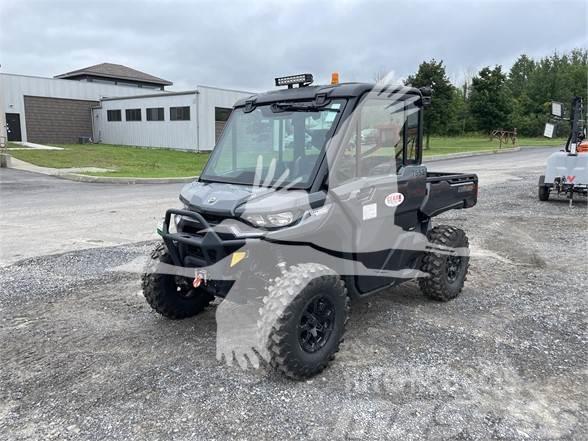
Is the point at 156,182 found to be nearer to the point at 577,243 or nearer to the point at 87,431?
the point at 577,243

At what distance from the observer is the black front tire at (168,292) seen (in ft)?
14.7

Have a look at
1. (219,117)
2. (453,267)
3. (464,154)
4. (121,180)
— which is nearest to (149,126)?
(219,117)

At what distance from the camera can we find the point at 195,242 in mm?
3658

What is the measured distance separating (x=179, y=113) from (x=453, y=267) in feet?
98.2

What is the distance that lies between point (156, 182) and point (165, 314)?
1264 centimetres

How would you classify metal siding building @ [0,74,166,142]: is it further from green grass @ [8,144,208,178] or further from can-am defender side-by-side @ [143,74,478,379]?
can-am defender side-by-side @ [143,74,478,379]

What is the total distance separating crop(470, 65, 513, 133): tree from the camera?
127ft

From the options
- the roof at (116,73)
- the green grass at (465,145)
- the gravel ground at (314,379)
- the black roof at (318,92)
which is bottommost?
the gravel ground at (314,379)

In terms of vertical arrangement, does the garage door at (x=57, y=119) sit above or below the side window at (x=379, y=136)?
above

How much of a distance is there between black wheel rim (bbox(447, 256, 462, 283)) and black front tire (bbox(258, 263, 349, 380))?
1966 millimetres

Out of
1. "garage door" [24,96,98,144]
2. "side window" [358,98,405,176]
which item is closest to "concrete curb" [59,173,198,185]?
"side window" [358,98,405,176]

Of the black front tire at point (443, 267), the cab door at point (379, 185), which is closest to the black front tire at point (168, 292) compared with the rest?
the cab door at point (379, 185)

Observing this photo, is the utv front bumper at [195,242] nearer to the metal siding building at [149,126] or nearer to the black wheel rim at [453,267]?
the black wheel rim at [453,267]

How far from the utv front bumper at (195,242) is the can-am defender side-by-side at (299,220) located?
0.4 inches
